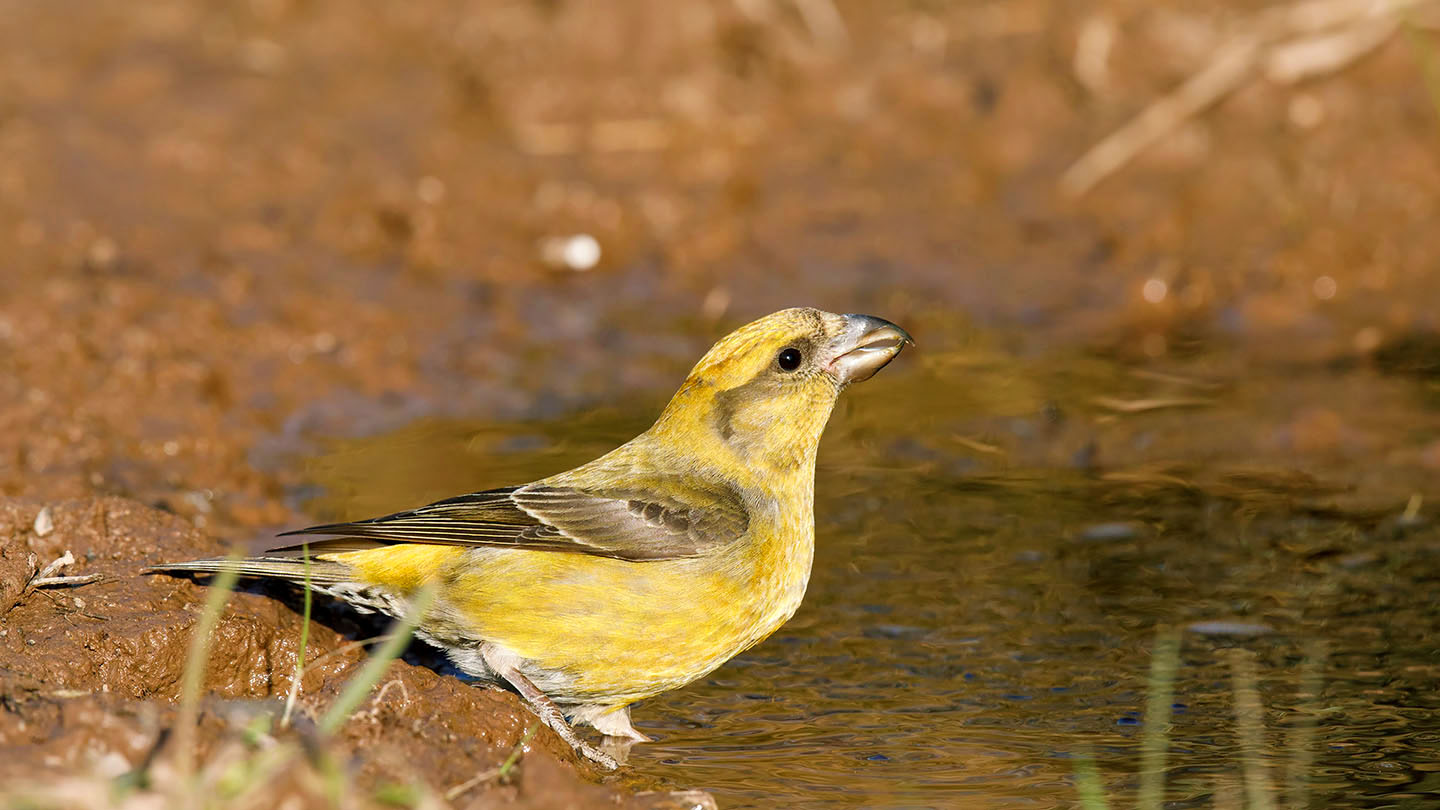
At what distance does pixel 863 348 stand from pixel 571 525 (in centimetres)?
111

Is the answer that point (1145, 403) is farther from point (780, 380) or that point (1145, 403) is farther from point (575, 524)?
point (575, 524)

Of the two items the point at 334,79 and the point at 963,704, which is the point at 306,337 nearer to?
the point at 334,79

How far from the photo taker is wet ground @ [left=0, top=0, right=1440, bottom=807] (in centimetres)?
540

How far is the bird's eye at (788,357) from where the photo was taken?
5727mm

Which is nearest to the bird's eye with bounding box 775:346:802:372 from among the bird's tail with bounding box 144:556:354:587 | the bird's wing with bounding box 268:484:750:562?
the bird's wing with bounding box 268:484:750:562

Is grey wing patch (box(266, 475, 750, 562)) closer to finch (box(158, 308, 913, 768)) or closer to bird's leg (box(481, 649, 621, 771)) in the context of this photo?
finch (box(158, 308, 913, 768))

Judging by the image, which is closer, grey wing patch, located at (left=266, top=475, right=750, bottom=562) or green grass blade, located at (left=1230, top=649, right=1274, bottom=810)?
green grass blade, located at (left=1230, top=649, right=1274, bottom=810)

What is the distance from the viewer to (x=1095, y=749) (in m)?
5.12

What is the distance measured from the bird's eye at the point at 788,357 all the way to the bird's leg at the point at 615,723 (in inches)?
46.1

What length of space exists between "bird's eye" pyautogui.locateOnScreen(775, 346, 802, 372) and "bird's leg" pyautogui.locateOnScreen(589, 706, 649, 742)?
117cm

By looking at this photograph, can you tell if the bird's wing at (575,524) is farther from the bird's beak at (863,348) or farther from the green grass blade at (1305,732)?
the green grass blade at (1305,732)

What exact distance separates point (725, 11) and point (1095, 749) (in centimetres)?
667

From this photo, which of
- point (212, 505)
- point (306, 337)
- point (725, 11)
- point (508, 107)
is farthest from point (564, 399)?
point (725, 11)

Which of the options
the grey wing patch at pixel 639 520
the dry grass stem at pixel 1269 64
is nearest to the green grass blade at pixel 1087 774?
the grey wing patch at pixel 639 520
